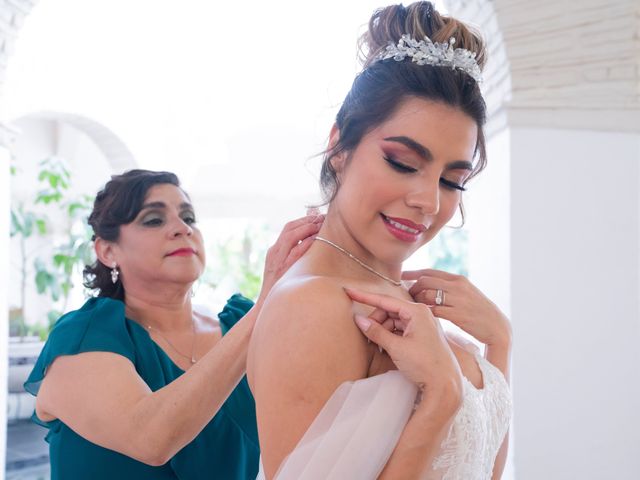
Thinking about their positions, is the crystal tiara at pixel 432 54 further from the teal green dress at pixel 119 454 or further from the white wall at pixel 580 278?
the white wall at pixel 580 278

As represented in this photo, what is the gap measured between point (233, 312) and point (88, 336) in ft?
2.11

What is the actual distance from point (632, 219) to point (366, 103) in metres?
2.72

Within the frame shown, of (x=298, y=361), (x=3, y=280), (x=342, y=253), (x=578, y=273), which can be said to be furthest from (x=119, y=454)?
(x=578, y=273)

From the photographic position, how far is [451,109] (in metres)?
1.47

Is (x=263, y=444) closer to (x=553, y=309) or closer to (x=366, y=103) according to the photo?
(x=366, y=103)

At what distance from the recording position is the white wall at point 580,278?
147 inches

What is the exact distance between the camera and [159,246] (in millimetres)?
2434

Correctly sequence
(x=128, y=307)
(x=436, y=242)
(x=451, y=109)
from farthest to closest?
1. (x=436, y=242)
2. (x=128, y=307)
3. (x=451, y=109)

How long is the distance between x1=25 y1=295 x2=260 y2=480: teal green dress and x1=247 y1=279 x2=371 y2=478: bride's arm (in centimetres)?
Answer: 100

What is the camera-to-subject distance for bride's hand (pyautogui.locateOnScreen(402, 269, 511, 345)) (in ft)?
5.66

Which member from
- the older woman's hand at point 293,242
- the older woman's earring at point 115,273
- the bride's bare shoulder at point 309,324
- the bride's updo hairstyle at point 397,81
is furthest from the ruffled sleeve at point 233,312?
the bride's bare shoulder at point 309,324

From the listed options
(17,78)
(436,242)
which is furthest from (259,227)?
(17,78)

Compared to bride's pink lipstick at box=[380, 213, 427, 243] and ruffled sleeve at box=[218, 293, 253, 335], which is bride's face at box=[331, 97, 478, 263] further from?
ruffled sleeve at box=[218, 293, 253, 335]

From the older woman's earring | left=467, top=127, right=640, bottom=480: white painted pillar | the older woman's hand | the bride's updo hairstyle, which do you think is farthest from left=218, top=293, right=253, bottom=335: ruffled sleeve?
left=467, top=127, right=640, bottom=480: white painted pillar
